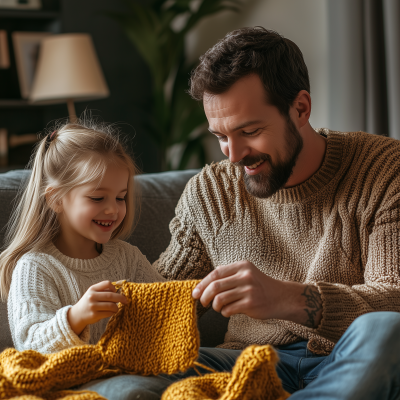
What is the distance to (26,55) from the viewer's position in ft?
10.6

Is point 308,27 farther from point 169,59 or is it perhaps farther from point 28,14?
point 28,14

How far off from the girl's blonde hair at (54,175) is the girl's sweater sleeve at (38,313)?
0.09m

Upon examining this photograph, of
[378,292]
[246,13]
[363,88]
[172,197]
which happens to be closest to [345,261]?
[378,292]

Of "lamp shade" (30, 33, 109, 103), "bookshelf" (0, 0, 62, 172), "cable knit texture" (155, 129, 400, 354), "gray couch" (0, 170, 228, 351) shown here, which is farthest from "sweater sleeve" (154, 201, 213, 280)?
"bookshelf" (0, 0, 62, 172)

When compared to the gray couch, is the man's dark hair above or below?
above

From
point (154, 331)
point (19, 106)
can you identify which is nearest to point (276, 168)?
point (154, 331)

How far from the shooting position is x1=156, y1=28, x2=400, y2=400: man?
1.07m

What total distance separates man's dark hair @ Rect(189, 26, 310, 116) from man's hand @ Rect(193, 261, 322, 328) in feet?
1.52

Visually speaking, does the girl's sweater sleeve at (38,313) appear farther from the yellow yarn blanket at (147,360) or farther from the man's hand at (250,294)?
the man's hand at (250,294)

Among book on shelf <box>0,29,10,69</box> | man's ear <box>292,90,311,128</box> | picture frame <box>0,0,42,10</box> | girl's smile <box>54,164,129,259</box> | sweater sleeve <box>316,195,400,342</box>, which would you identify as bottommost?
sweater sleeve <box>316,195,400,342</box>

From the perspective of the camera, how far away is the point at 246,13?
2984 millimetres

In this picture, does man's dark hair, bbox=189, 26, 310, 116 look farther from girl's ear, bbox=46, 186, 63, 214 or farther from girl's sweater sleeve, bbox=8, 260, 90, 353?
girl's sweater sleeve, bbox=8, 260, 90, 353

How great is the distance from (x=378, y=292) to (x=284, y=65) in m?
0.58

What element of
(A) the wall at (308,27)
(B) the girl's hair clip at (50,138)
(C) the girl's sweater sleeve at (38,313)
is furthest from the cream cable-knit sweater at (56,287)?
(A) the wall at (308,27)
